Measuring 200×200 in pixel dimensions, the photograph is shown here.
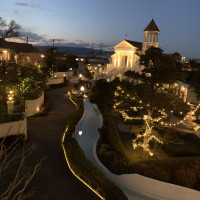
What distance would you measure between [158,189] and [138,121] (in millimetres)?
11883

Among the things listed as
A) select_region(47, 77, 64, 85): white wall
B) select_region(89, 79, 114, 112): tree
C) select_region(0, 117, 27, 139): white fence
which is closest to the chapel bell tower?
select_region(47, 77, 64, 85): white wall

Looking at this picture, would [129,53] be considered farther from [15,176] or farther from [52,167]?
[15,176]

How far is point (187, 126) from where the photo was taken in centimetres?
2117

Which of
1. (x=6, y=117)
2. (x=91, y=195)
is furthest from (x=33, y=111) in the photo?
(x=91, y=195)

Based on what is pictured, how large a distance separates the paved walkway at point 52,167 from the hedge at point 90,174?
1.30 ft

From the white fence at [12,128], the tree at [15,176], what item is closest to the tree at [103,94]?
the white fence at [12,128]

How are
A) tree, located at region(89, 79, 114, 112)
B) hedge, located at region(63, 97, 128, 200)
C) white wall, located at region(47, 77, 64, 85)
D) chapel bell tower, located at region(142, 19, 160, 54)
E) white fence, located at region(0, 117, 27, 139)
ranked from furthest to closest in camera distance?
chapel bell tower, located at region(142, 19, 160, 54), white wall, located at region(47, 77, 64, 85), tree, located at region(89, 79, 114, 112), white fence, located at region(0, 117, 27, 139), hedge, located at region(63, 97, 128, 200)

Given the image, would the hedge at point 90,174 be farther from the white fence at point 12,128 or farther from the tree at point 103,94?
the tree at point 103,94

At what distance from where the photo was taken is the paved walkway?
9.98m

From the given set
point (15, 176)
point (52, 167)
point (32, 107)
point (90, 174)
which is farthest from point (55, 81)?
point (15, 176)

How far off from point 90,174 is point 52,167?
9.25 ft

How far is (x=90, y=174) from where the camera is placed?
1101 cm

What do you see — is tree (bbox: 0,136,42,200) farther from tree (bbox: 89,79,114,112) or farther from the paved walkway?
tree (bbox: 89,79,114,112)

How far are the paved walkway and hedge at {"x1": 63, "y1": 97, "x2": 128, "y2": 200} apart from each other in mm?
395
